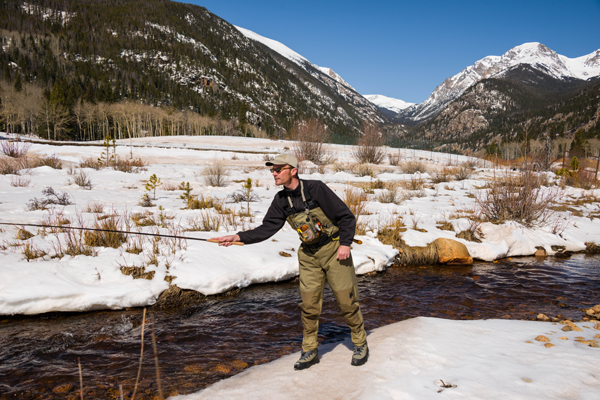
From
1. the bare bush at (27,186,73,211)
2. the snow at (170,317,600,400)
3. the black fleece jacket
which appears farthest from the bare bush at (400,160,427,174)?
the black fleece jacket

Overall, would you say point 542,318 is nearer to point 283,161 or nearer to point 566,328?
point 566,328

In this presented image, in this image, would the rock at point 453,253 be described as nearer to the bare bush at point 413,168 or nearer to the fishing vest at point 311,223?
the fishing vest at point 311,223

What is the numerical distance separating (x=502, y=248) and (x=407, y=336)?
5694mm

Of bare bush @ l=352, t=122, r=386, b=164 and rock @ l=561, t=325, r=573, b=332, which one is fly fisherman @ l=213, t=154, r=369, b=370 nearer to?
rock @ l=561, t=325, r=573, b=332

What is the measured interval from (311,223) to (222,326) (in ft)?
7.86

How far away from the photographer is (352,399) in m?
2.55

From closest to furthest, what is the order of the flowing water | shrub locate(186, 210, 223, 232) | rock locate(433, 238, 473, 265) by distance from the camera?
the flowing water, shrub locate(186, 210, 223, 232), rock locate(433, 238, 473, 265)

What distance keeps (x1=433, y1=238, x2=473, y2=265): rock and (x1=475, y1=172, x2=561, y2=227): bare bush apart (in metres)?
2.61

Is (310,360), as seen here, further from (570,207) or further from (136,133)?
(136,133)

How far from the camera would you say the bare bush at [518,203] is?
9016 millimetres

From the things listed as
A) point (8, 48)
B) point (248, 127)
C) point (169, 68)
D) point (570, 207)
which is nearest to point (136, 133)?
point (248, 127)

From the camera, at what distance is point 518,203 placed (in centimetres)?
923

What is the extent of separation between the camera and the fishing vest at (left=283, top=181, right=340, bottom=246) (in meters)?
2.92

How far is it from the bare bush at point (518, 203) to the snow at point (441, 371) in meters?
6.29
